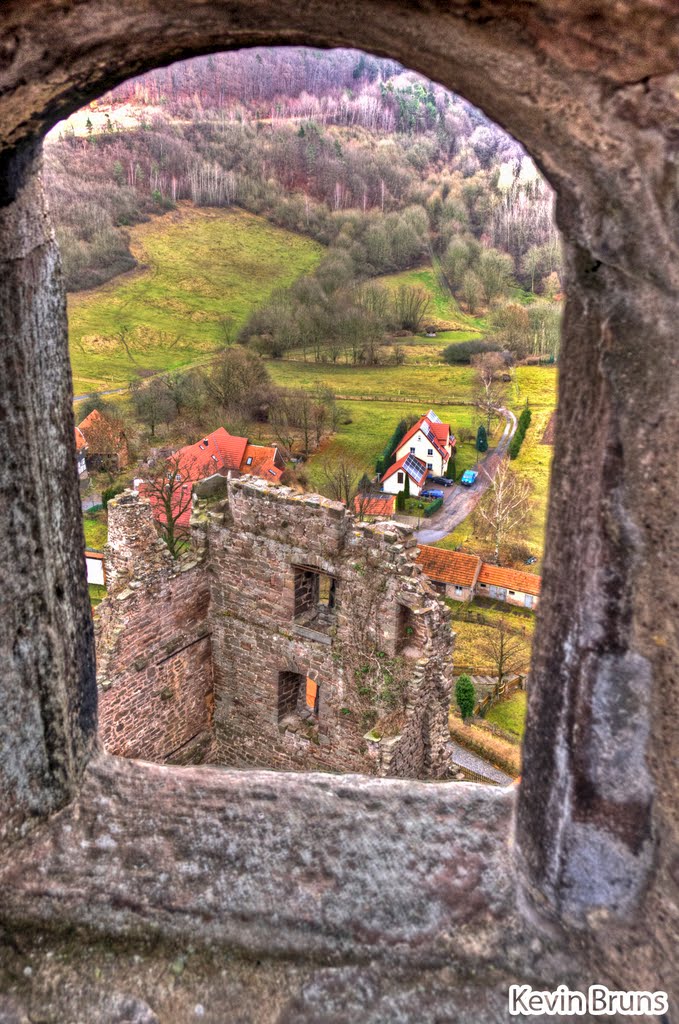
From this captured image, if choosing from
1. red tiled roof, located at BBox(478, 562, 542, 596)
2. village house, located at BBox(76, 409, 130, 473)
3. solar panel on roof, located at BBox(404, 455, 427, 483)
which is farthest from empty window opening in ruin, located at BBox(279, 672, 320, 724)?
solar panel on roof, located at BBox(404, 455, 427, 483)

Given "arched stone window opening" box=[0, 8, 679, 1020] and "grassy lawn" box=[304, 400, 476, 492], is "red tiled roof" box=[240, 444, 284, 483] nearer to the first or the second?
"grassy lawn" box=[304, 400, 476, 492]

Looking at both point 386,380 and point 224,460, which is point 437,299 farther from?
point 224,460

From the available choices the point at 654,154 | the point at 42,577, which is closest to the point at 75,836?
the point at 42,577

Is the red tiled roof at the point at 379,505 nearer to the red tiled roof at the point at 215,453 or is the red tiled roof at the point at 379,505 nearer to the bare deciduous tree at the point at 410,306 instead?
the red tiled roof at the point at 215,453

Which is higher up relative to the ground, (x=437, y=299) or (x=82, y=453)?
(x=437, y=299)

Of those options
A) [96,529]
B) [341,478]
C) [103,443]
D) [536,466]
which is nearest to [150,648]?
[341,478]

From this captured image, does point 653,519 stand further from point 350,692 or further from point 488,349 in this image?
point 488,349

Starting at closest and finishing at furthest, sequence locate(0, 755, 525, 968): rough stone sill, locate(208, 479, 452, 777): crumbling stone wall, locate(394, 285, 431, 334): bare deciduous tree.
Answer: locate(0, 755, 525, 968): rough stone sill → locate(208, 479, 452, 777): crumbling stone wall → locate(394, 285, 431, 334): bare deciduous tree
